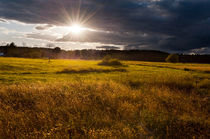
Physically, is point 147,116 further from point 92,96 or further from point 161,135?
point 92,96

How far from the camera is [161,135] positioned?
518cm

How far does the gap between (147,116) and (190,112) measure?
2874 mm

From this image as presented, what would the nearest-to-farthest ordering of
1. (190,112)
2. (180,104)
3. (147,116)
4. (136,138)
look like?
A: (136,138) → (147,116) → (190,112) → (180,104)

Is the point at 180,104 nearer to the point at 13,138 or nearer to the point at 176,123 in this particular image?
the point at 176,123

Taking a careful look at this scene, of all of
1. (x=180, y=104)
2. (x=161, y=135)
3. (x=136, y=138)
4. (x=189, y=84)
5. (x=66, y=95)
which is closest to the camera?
(x=136, y=138)

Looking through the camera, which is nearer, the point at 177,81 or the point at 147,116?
the point at 147,116

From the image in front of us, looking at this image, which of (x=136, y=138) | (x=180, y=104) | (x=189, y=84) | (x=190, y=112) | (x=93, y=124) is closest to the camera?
(x=136, y=138)

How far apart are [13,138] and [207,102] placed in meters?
11.1

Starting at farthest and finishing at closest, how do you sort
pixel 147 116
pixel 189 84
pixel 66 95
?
pixel 189 84
pixel 66 95
pixel 147 116

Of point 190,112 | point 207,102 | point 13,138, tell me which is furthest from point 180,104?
point 13,138

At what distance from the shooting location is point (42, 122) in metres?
5.92

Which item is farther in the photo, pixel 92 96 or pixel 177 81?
pixel 177 81

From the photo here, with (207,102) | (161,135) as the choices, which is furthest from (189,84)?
(161,135)

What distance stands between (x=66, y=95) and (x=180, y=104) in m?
6.97
